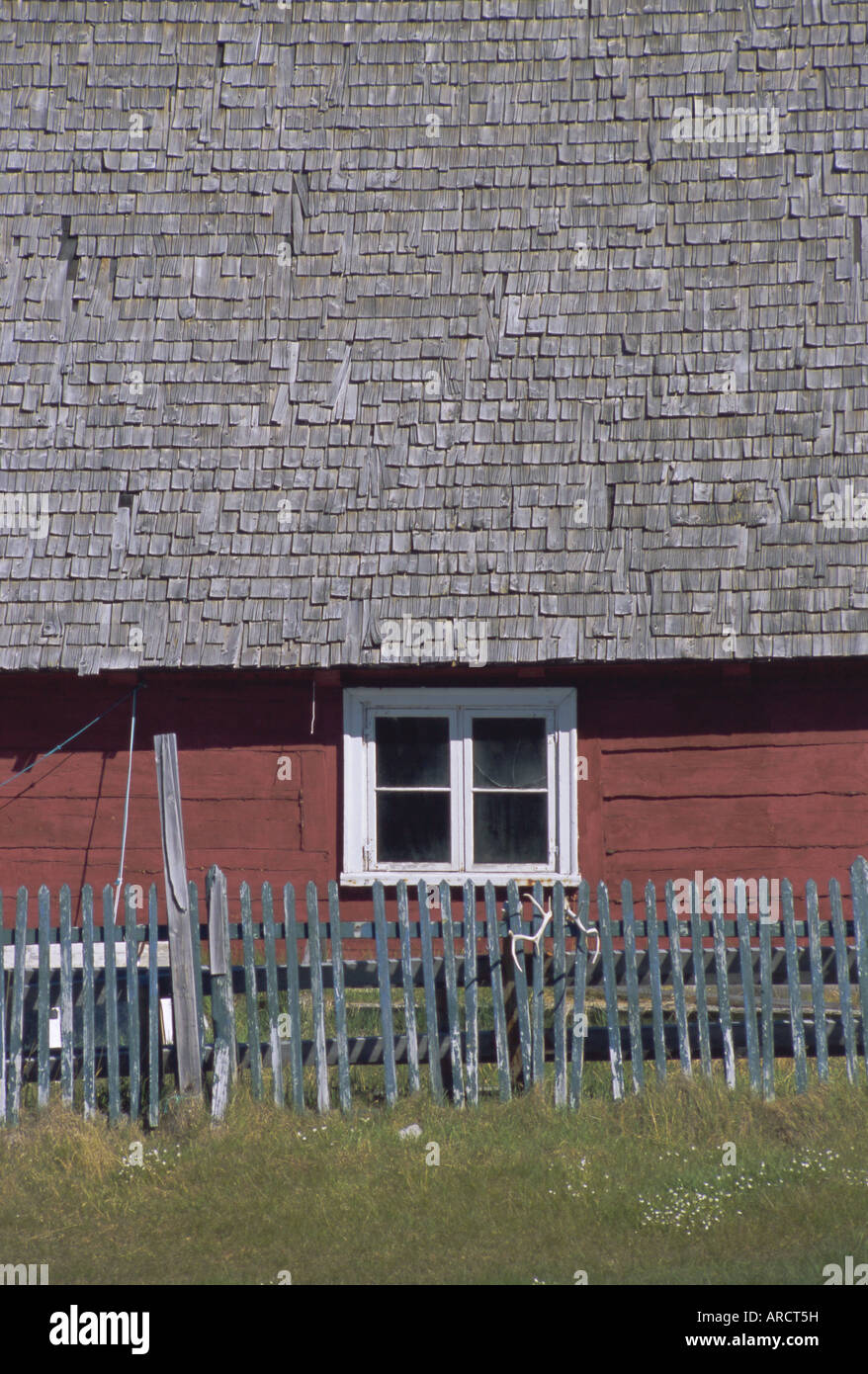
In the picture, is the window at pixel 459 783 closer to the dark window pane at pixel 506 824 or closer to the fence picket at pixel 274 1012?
the dark window pane at pixel 506 824

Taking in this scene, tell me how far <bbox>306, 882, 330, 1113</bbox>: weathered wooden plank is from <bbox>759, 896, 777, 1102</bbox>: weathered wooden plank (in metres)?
1.89

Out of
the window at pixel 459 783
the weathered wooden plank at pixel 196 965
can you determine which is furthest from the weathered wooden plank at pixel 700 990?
the window at pixel 459 783

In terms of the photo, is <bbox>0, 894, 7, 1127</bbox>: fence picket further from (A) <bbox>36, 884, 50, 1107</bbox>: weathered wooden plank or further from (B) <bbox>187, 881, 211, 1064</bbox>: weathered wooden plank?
(B) <bbox>187, 881, 211, 1064</bbox>: weathered wooden plank

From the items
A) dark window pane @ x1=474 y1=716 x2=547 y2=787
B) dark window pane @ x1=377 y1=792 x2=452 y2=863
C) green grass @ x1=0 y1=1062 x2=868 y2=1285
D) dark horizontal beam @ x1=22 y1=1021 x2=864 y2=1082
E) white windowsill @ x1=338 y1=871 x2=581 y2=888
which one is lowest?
green grass @ x1=0 y1=1062 x2=868 y2=1285

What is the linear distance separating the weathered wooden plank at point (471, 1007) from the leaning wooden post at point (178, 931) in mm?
1355

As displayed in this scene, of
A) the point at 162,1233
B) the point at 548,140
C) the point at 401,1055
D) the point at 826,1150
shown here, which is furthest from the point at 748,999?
the point at 548,140

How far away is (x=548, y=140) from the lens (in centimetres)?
1045

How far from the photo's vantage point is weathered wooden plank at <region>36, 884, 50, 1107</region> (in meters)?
6.55

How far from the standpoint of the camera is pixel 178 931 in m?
6.58

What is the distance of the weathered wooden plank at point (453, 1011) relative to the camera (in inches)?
258

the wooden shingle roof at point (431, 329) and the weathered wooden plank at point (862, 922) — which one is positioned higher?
the wooden shingle roof at point (431, 329)

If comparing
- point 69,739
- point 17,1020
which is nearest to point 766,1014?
point 17,1020

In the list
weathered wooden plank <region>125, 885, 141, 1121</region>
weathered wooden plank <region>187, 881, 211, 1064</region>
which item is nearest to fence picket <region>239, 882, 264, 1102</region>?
weathered wooden plank <region>187, 881, 211, 1064</region>

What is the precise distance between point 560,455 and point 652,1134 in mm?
5037
